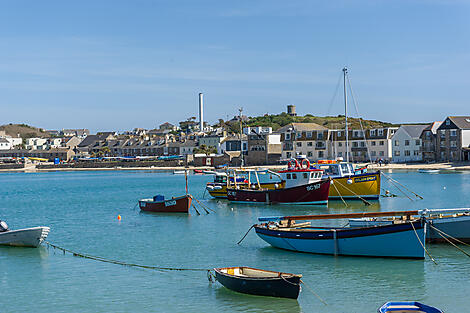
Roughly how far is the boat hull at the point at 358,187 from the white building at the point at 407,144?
57.7 m

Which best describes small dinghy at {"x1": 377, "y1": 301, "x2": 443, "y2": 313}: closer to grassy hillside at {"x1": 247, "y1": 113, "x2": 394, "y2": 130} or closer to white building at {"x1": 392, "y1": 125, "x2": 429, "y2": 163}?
white building at {"x1": 392, "y1": 125, "x2": 429, "y2": 163}

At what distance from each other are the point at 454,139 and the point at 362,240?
7983 cm

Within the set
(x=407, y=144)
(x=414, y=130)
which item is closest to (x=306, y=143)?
(x=407, y=144)

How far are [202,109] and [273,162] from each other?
Result: 66438 mm

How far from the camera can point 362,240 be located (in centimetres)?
2336

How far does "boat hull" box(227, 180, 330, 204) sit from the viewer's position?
43938 mm

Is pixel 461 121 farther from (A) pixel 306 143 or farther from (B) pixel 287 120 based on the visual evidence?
(B) pixel 287 120

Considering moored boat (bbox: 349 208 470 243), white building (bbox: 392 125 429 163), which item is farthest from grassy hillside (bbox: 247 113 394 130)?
moored boat (bbox: 349 208 470 243)

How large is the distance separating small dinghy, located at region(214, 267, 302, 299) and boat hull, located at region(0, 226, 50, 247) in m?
13.2

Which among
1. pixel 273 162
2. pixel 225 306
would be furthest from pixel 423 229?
pixel 273 162

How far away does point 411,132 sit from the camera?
336 feet

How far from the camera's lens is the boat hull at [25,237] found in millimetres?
28984

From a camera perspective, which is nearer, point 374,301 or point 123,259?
point 374,301

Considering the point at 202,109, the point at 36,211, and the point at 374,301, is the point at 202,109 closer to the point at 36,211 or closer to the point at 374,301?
the point at 36,211
